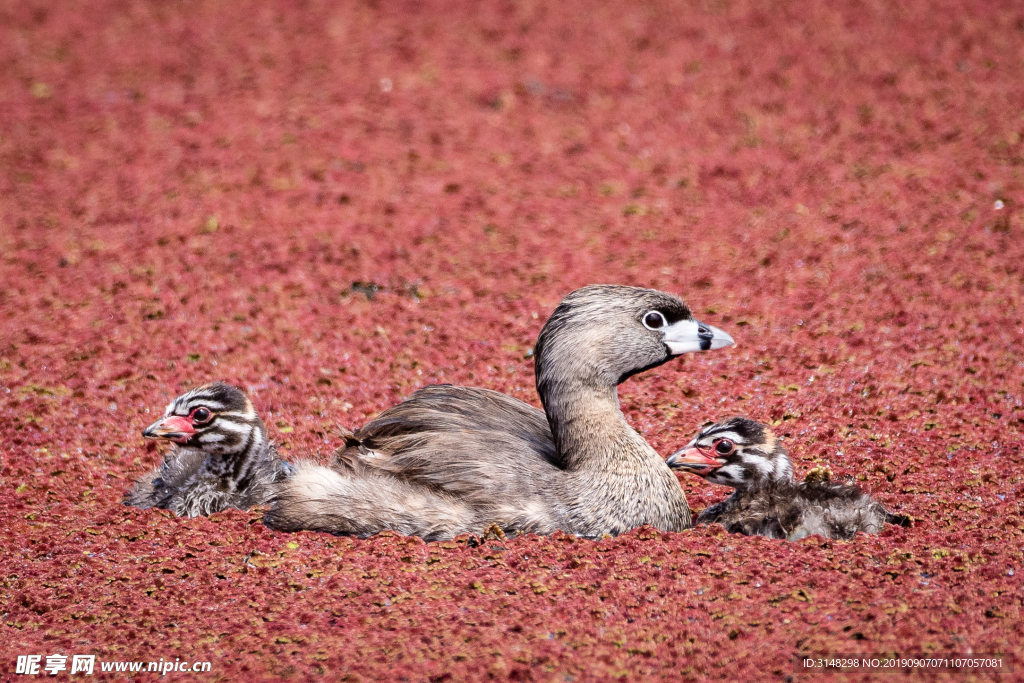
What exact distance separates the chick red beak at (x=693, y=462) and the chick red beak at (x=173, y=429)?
283cm

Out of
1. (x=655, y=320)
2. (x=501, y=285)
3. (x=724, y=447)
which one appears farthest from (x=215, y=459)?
(x=501, y=285)

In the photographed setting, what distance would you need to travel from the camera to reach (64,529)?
614 centimetres

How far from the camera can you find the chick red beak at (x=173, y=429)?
20.9 feet

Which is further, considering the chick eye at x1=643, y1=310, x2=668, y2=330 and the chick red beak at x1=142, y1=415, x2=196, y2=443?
the chick red beak at x1=142, y1=415, x2=196, y2=443

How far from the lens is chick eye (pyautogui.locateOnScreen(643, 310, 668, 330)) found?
6.17 meters

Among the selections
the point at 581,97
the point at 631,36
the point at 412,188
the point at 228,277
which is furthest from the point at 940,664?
the point at 631,36

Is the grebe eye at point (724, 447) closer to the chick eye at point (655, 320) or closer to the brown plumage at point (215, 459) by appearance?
the chick eye at point (655, 320)

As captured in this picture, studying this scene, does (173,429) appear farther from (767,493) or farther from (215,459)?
(767,493)

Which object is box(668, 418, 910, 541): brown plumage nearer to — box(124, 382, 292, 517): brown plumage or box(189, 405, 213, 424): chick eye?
box(124, 382, 292, 517): brown plumage

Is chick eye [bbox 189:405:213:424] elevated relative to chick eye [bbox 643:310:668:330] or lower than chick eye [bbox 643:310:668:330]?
lower

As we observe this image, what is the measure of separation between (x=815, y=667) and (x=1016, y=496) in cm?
214

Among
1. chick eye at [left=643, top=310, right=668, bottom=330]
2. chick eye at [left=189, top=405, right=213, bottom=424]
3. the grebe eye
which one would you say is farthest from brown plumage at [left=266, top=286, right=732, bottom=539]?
chick eye at [left=189, top=405, right=213, bottom=424]

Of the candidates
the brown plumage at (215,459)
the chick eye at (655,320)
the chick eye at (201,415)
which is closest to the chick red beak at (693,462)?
the chick eye at (655,320)

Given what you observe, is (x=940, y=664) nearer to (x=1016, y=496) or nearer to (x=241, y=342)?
(x=1016, y=496)
